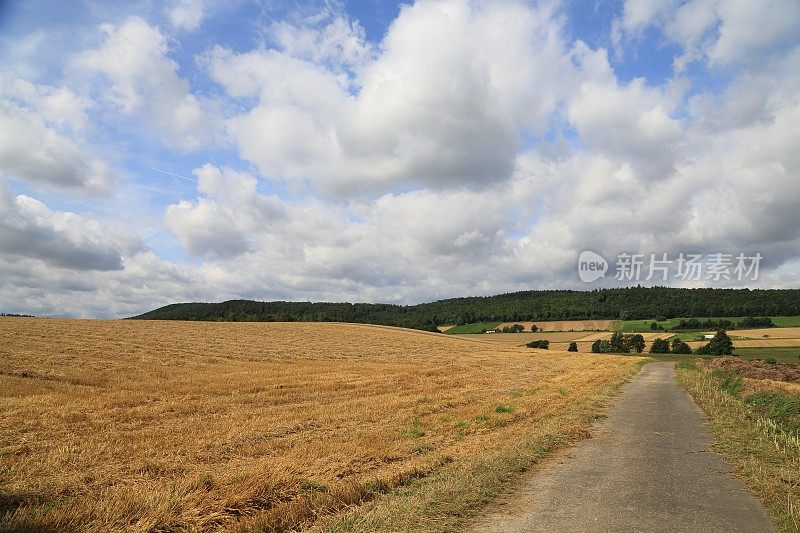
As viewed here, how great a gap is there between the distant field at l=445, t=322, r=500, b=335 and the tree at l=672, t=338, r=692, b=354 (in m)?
47.2

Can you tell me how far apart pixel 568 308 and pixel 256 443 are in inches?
5941

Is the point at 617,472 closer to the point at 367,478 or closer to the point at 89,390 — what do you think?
the point at 367,478

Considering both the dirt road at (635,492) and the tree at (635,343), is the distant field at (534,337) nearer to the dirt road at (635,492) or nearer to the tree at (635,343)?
the tree at (635,343)

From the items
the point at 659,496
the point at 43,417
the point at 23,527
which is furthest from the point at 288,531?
the point at 43,417

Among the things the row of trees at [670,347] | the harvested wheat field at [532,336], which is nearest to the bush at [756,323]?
the row of trees at [670,347]

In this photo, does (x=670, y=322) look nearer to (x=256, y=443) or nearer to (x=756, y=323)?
(x=756, y=323)

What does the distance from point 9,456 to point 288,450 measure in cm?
582

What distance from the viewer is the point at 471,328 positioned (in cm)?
13638

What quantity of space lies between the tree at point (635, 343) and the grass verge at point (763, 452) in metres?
86.8

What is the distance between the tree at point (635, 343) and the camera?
10203 cm

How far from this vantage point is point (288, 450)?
472 inches

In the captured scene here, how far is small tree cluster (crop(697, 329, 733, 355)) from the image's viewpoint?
85.9 metres

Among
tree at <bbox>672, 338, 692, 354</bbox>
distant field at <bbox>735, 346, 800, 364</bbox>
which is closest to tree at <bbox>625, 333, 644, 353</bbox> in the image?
tree at <bbox>672, 338, 692, 354</bbox>

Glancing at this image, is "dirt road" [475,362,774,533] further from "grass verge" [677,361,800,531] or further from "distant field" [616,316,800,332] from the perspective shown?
"distant field" [616,316,800,332]
